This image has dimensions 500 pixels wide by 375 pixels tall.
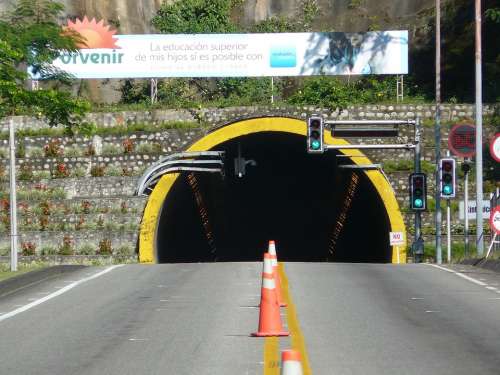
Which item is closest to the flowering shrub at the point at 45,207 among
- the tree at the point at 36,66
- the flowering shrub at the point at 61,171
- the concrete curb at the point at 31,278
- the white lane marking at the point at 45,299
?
the flowering shrub at the point at 61,171

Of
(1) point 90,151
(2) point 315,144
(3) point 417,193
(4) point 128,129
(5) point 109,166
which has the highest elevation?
(4) point 128,129

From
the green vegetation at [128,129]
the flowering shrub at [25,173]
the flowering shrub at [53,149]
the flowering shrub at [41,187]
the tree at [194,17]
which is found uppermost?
the tree at [194,17]

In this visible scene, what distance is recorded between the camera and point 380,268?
93.0ft

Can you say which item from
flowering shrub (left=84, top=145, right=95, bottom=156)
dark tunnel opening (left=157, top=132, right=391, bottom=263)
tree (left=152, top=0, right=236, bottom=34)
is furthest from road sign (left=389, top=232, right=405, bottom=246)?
tree (left=152, top=0, right=236, bottom=34)

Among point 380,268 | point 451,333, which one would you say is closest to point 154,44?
point 380,268

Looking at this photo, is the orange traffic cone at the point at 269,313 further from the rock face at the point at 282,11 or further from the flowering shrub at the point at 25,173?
the rock face at the point at 282,11

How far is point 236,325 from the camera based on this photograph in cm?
1547

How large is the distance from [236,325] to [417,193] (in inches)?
1040

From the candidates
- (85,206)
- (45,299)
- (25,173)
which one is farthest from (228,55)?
(45,299)

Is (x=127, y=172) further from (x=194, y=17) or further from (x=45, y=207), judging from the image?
(x=194, y=17)

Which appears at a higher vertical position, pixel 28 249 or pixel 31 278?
pixel 31 278

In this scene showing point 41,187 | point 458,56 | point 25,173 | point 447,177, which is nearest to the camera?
point 447,177

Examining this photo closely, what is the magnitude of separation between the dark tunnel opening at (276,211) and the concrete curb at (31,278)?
56.8ft

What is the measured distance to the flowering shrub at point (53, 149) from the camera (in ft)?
154
